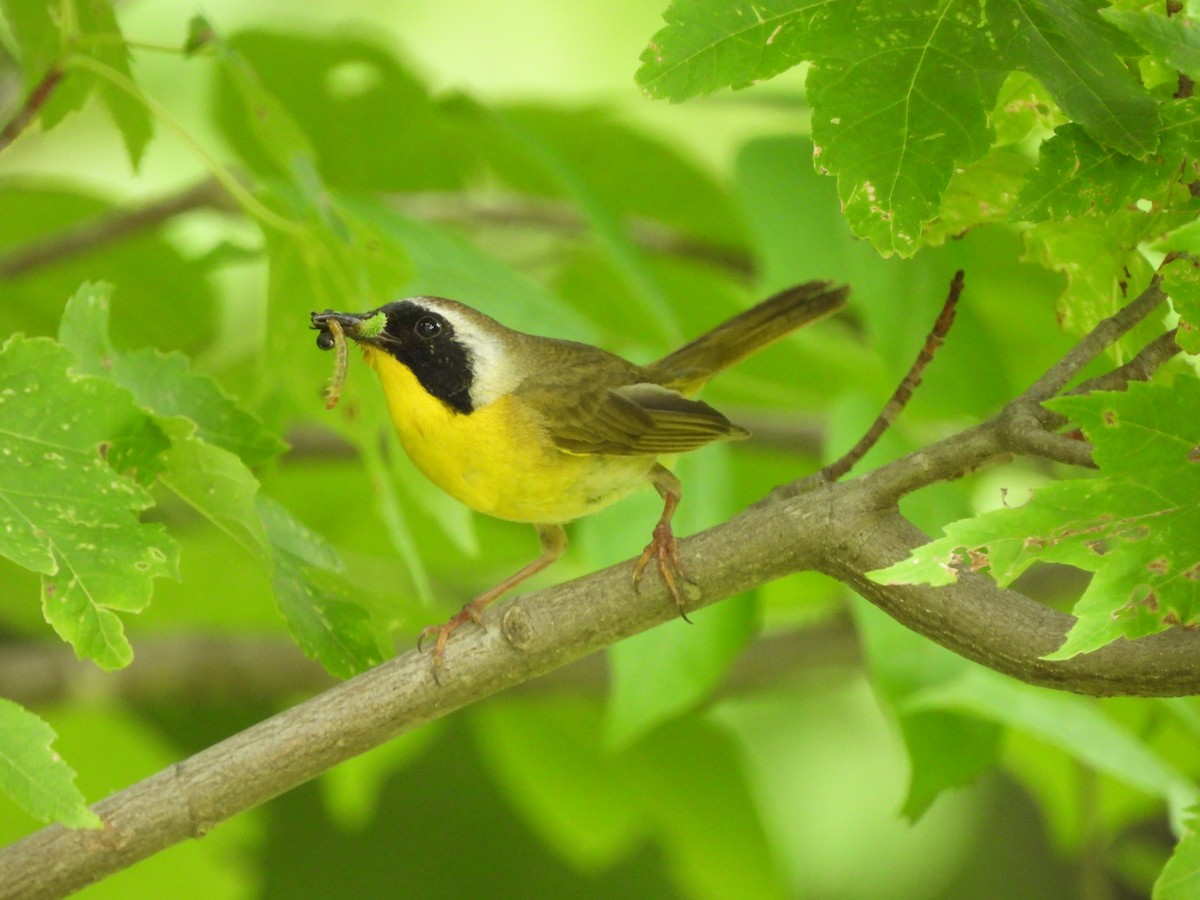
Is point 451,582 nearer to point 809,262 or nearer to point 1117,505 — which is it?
point 809,262

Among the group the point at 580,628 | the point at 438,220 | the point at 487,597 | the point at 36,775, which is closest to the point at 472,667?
the point at 580,628

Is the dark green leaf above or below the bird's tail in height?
above

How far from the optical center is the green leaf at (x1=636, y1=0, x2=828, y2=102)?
181 centimetres

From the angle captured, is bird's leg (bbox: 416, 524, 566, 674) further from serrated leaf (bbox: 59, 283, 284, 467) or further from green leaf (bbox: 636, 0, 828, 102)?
green leaf (bbox: 636, 0, 828, 102)

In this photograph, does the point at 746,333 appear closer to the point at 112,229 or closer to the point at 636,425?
the point at 636,425

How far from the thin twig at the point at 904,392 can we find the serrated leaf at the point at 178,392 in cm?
89

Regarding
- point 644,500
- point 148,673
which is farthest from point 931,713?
point 148,673

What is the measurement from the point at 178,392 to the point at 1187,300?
154 centimetres

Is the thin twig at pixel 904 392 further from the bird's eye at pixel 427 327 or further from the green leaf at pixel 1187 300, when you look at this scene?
the bird's eye at pixel 427 327

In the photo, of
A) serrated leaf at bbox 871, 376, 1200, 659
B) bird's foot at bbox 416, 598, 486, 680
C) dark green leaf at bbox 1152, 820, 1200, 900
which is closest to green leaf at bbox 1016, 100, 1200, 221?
serrated leaf at bbox 871, 376, 1200, 659

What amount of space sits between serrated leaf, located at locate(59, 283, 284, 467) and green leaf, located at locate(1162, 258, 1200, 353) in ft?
4.42

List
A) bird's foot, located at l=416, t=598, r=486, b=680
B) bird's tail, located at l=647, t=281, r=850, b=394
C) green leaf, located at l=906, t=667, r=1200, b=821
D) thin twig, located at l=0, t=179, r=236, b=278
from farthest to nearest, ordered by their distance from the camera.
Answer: thin twig, located at l=0, t=179, r=236, b=278, bird's tail, located at l=647, t=281, r=850, b=394, green leaf, located at l=906, t=667, r=1200, b=821, bird's foot, located at l=416, t=598, r=486, b=680

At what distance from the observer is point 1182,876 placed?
5.84 feet

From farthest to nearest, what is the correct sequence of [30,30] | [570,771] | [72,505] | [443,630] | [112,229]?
1. [570,771]
2. [112,229]
3. [30,30]
4. [443,630]
5. [72,505]
